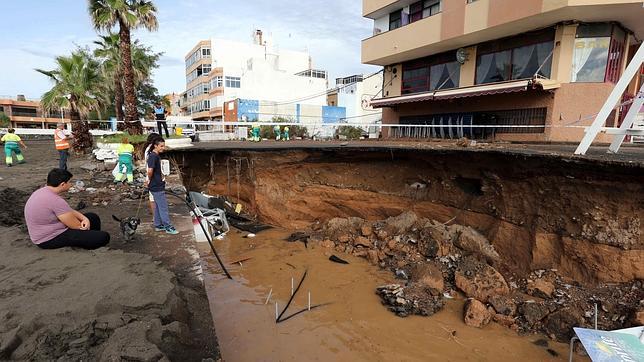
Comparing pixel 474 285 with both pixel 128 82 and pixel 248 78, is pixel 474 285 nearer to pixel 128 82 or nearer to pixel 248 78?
pixel 128 82

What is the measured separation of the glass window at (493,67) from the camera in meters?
14.9

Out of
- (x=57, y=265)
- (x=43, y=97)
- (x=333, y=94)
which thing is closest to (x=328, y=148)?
(x=57, y=265)

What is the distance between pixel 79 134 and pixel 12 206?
39.6ft

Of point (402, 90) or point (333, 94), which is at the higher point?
point (333, 94)

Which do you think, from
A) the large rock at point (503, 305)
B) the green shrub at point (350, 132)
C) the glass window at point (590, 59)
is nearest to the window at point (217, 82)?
the green shrub at point (350, 132)

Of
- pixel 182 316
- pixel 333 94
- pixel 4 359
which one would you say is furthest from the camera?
pixel 333 94

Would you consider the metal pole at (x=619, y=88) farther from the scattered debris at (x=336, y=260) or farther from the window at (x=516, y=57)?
the window at (x=516, y=57)

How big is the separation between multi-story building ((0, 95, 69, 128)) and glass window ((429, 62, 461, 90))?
6070 cm

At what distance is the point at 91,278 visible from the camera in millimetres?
3475

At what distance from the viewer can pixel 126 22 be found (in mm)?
15156

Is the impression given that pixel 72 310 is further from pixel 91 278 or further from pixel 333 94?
pixel 333 94

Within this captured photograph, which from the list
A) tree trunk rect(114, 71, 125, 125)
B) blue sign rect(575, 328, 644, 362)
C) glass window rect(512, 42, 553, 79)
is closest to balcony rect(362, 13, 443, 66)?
glass window rect(512, 42, 553, 79)

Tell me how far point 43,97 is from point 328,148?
47.6ft

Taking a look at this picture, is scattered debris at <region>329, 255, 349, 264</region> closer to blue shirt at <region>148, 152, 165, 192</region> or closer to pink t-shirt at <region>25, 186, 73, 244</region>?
blue shirt at <region>148, 152, 165, 192</region>
